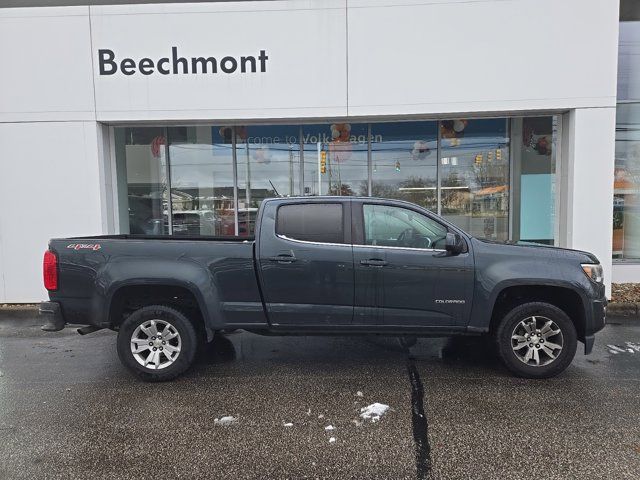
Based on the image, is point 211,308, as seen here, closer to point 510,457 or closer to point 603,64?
point 510,457

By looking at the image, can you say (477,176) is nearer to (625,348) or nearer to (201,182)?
(625,348)

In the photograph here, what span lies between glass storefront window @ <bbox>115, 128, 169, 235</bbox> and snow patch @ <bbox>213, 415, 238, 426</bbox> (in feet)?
23.9

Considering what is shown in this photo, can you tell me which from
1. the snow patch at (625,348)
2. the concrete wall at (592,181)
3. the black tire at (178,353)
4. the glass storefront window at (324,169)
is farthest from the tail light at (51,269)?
the concrete wall at (592,181)

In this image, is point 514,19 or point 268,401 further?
point 514,19

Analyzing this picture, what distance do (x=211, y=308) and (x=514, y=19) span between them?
713 cm

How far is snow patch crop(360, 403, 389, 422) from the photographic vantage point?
3859mm

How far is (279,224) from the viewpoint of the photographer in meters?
4.84

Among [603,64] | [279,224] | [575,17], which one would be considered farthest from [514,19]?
[279,224]

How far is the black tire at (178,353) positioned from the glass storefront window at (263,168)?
6368 millimetres

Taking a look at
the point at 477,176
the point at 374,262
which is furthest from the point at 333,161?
the point at 374,262

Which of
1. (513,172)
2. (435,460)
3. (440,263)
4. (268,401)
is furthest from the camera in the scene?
(513,172)

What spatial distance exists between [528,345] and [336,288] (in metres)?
2.03

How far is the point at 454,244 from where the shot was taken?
454cm

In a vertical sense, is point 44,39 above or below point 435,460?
above
